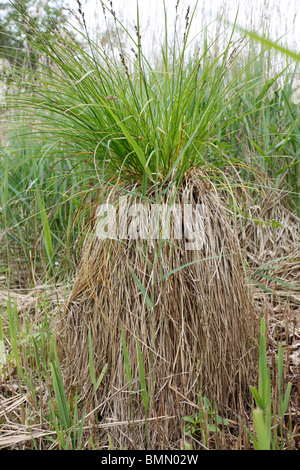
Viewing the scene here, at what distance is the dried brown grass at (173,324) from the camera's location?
1.01m

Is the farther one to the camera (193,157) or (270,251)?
(270,251)

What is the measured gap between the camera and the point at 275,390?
1.08m

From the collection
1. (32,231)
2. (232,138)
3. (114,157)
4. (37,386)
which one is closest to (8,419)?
(37,386)

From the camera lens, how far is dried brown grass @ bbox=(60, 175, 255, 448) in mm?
1006

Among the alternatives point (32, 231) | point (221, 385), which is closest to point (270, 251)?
point (221, 385)

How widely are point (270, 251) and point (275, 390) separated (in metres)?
1.04

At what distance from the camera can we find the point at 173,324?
1.02 metres

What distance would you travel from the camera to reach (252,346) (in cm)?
115

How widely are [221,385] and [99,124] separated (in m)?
0.84

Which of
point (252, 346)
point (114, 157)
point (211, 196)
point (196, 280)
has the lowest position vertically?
point (252, 346)

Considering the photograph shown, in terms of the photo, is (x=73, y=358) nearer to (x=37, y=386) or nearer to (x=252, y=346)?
(x=37, y=386)
